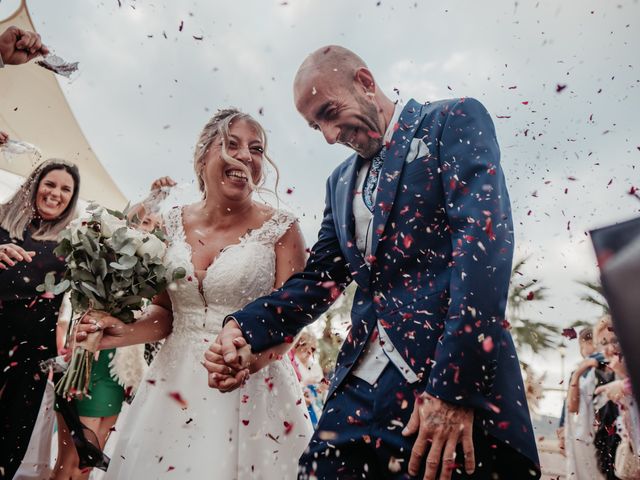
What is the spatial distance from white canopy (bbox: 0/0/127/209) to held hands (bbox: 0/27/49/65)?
12.7 meters

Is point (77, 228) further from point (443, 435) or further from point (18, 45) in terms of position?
point (443, 435)

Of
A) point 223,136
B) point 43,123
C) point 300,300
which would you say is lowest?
point 300,300

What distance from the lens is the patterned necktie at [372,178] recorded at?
2.06m

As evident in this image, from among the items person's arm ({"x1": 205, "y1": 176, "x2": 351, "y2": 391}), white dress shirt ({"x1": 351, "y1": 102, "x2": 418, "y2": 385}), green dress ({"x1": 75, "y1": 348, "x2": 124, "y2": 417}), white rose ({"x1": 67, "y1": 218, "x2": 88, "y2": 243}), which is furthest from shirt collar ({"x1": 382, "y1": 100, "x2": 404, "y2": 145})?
green dress ({"x1": 75, "y1": 348, "x2": 124, "y2": 417})

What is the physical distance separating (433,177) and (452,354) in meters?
0.67

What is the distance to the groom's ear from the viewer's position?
2186 millimetres

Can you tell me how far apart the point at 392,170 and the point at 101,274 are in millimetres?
1701

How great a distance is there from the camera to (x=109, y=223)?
9.54 feet

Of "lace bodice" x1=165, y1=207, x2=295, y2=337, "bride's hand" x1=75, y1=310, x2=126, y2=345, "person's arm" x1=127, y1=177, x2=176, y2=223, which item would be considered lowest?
"bride's hand" x1=75, y1=310, x2=126, y2=345

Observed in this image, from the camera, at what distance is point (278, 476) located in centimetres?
273

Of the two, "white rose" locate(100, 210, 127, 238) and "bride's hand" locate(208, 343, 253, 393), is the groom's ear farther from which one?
"white rose" locate(100, 210, 127, 238)

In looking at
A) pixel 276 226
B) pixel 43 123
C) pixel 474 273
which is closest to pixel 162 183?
pixel 276 226

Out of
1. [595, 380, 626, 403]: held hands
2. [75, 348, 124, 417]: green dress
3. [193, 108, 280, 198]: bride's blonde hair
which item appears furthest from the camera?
[595, 380, 626, 403]: held hands

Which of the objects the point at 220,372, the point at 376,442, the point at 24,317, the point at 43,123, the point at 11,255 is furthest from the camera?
the point at 43,123
